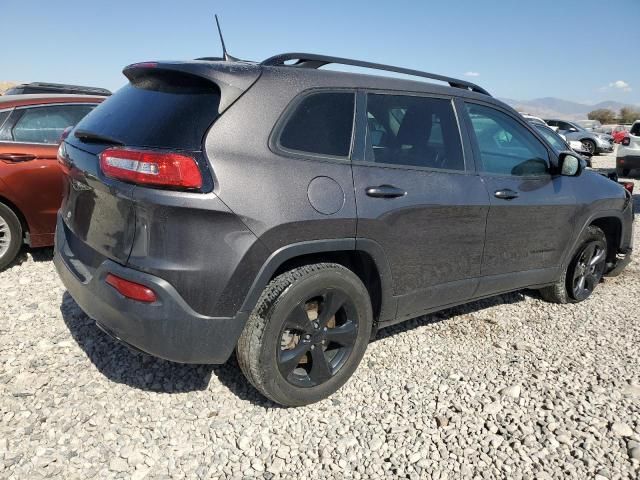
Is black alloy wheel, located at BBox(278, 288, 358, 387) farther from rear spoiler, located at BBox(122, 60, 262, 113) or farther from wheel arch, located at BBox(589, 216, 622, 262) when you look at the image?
wheel arch, located at BBox(589, 216, 622, 262)

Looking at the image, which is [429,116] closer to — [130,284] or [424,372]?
[424,372]

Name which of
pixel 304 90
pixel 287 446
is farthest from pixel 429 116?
pixel 287 446

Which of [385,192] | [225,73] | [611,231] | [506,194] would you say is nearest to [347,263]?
[385,192]

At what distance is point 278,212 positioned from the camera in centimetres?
232

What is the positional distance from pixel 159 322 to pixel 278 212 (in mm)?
720

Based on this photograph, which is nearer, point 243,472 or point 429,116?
point 243,472

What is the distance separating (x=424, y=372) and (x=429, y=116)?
1603 mm

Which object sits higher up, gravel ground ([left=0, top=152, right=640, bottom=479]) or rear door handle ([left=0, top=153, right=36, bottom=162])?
rear door handle ([left=0, top=153, right=36, bottom=162])

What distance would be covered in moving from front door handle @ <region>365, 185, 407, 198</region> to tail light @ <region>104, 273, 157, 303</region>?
1.19 meters

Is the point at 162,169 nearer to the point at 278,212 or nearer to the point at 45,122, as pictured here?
the point at 278,212

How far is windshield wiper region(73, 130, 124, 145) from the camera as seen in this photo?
2.46 metres

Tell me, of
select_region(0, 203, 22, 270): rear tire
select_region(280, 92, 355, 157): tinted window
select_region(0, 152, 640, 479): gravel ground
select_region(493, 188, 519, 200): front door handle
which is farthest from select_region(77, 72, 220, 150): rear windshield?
select_region(0, 203, 22, 270): rear tire

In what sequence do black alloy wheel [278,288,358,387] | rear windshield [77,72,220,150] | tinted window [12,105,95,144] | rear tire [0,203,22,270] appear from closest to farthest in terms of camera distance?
rear windshield [77,72,220,150] → black alloy wheel [278,288,358,387] → rear tire [0,203,22,270] → tinted window [12,105,95,144]

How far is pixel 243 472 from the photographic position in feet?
7.62
